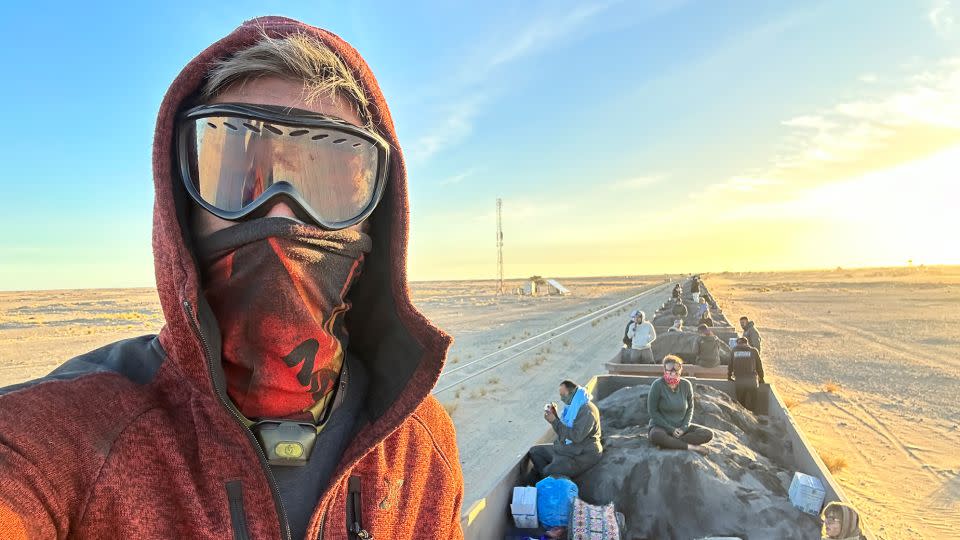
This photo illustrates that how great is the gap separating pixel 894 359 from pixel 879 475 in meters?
13.6

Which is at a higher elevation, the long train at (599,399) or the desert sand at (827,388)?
the long train at (599,399)

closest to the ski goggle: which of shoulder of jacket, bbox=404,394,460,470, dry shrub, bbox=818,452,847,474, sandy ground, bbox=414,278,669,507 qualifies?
shoulder of jacket, bbox=404,394,460,470

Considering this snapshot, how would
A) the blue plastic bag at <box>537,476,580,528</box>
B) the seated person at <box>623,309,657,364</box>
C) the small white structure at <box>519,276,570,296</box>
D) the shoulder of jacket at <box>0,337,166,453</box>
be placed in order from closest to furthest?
the shoulder of jacket at <box>0,337,166,453</box> < the blue plastic bag at <box>537,476,580,528</box> < the seated person at <box>623,309,657,364</box> < the small white structure at <box>519,276,570,296</box>

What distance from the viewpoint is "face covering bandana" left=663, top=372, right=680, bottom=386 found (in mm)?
6773

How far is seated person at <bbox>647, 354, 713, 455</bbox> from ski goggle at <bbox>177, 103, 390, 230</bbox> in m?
5.86

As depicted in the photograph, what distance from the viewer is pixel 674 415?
6.62 m

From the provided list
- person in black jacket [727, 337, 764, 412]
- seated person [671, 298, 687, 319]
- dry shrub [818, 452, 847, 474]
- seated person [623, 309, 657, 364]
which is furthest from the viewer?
seated person [671, 298, 687, 319]

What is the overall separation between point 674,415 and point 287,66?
6.56 metres

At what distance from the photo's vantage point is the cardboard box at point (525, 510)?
482cm

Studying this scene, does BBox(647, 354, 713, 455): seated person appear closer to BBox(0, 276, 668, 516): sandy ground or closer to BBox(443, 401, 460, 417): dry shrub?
BBox(0, 276, 668, 516): sandy ground

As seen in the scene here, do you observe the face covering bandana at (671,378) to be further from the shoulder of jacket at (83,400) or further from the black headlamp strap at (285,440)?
the shoulder of jacket at (83,400)

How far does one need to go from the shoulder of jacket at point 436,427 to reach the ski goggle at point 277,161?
0.68m

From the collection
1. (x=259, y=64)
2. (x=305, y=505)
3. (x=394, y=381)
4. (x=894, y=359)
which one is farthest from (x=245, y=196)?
(x=894, y=359)

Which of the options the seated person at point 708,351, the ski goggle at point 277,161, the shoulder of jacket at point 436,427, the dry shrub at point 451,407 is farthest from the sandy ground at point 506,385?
the ski goggle at point 277,161
